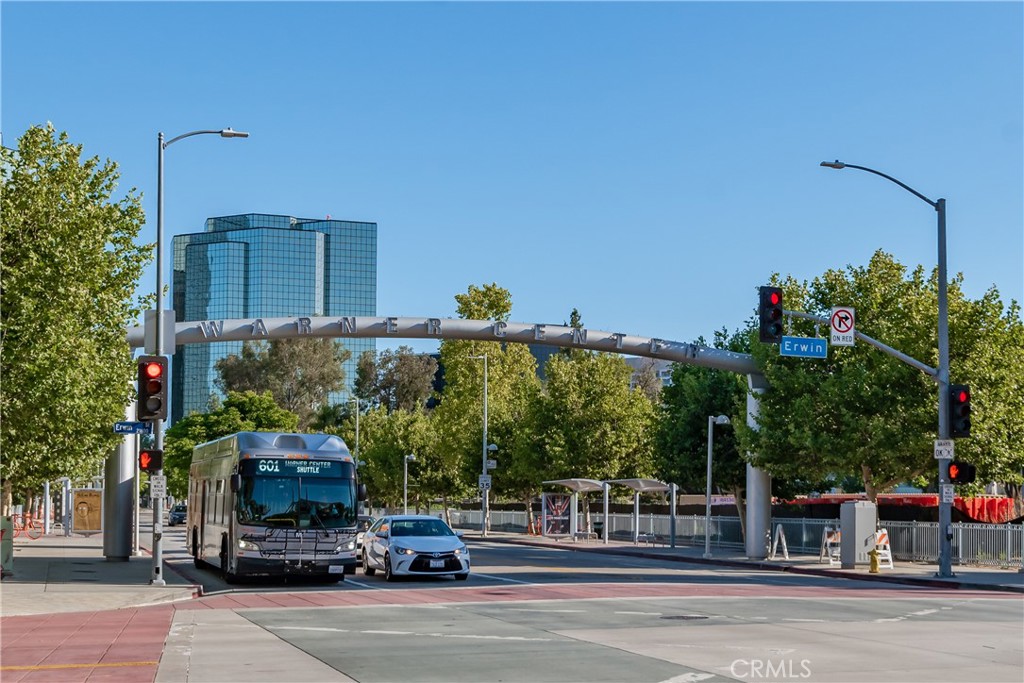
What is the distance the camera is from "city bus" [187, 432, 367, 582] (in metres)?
27.2

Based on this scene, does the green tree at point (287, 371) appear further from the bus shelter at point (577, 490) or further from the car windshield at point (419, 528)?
the car windshield at point (419, 528)

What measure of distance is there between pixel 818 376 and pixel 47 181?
24.3m

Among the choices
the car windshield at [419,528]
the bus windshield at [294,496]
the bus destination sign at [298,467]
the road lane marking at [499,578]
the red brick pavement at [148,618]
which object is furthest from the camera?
the car windshield at [419,528]

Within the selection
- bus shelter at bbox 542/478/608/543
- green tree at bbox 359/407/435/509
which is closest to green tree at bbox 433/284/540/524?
green tree at bbox 359/407/435/509

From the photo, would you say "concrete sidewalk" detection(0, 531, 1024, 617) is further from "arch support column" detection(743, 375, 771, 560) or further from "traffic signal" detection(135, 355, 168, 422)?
"traffic signal" detection(135, 355, 168, 422)

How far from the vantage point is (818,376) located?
41.4 metres

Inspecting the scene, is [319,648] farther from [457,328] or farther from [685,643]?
[457,328]

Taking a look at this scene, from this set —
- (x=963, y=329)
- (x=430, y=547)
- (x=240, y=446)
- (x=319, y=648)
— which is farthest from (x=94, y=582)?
(x=963, y=329)

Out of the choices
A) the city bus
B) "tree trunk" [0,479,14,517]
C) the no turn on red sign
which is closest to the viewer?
the city bus

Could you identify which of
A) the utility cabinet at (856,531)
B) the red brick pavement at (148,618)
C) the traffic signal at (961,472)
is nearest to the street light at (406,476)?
the utility cabinet at (856,531)

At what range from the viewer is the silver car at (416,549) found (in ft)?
93.9

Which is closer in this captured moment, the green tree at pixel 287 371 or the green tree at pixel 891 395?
the green tree at pixel 891 395

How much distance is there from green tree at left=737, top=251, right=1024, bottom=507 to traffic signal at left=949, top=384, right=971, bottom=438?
6491mm

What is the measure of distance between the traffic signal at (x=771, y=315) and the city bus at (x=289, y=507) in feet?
30.8
